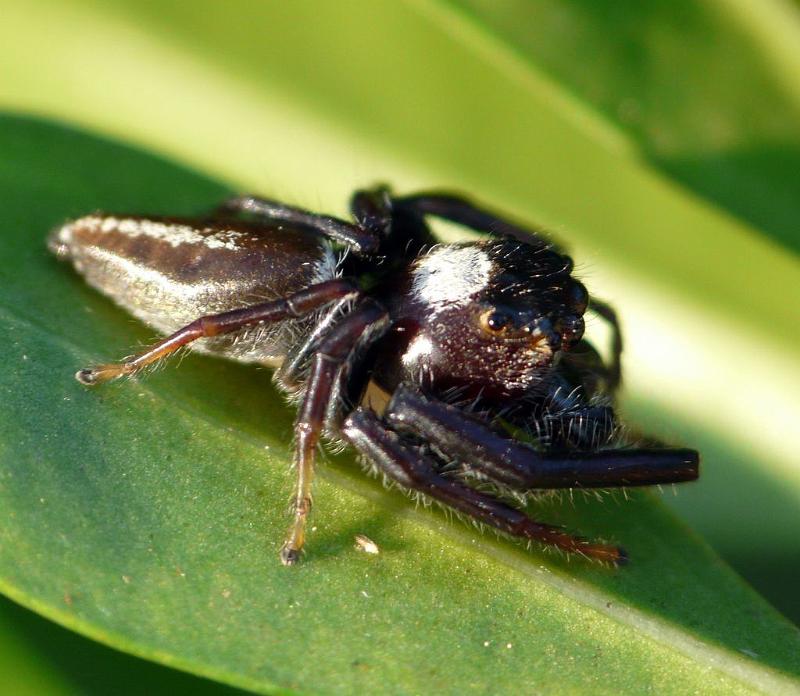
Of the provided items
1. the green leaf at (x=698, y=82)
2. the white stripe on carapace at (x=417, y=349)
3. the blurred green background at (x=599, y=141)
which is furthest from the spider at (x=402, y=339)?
the blurred green background at (x=599, y=141)

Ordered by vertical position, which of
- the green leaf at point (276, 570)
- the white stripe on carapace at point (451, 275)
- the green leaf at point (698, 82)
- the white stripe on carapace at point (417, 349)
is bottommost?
the green leaf at point (276, 570)

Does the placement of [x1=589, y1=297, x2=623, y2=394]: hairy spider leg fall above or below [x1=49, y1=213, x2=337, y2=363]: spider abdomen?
above

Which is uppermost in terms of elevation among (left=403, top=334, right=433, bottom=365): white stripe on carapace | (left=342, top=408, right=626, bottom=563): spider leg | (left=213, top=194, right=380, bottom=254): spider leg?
(left=213, top=194, right=380, bottom=254): spider leg

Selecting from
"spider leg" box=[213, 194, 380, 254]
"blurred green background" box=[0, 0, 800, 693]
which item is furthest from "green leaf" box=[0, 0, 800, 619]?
"spider leg" box=[213, 194, 380, 254]

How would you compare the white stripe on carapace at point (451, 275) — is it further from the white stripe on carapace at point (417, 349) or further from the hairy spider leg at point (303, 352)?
the hairy spider leg at point (303, 352)

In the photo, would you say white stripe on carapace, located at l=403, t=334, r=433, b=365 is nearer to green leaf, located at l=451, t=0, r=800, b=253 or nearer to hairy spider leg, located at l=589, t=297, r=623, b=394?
hairy spider leg, located at l=589, t=297, r=623, b=394

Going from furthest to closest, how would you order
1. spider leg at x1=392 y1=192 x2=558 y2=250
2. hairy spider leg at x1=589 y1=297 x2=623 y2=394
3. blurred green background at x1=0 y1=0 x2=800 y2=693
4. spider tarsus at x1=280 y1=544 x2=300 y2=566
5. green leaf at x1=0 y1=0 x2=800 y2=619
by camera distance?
green leaf at x1=0 y1=0 x2=800 y2=619 → blurred green background at x1=0 y1=0 x2=800 y2=693 → spider leg at x1=392 y1=192 x2=558 y2=250 → hairy spider leg at x1=589 y1=297 x2=623 y2=394 → spider tarsus at x1=280 y1=544 x2=300 y2=566
